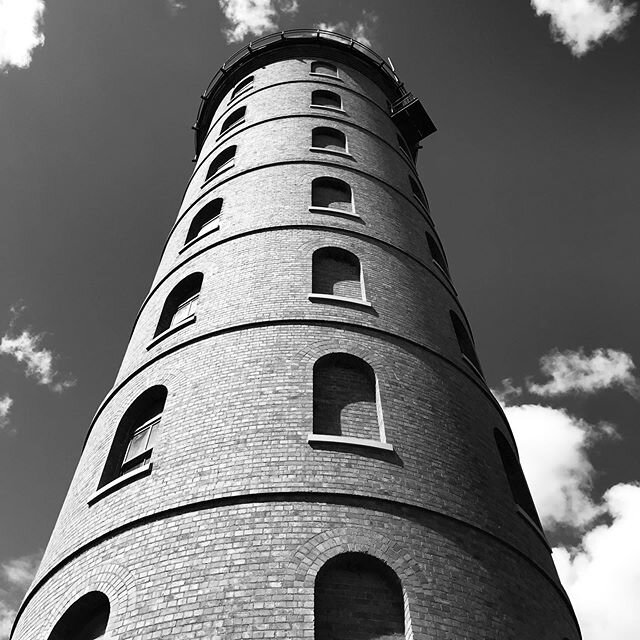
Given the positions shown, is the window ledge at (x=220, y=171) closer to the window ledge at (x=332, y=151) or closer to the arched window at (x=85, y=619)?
the window ledge at (x=332, y=151)

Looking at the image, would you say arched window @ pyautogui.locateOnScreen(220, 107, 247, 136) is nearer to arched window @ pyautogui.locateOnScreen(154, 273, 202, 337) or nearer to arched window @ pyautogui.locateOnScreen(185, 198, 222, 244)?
arched window @ pyautogui.locateOnScreen(185, 198, 222, 244)

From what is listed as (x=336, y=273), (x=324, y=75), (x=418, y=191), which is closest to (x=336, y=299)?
(x=336, y=273)

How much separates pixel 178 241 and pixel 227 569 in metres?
9.71

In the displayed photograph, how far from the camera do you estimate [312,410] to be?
8758mm

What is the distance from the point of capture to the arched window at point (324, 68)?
2133 cm

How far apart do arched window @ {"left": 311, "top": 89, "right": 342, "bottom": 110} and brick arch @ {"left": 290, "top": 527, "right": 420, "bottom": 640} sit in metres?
14.8

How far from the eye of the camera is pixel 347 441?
324 inches

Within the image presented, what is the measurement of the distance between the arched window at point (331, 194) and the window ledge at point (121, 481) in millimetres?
7382

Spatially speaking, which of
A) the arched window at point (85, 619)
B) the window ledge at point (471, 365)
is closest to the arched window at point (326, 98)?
the window ledge at point (471, 365)

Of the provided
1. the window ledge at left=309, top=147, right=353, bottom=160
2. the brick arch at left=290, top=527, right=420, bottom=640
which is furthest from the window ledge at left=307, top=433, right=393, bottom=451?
the window ledge at left=309, top=147, right=353, bottom=160

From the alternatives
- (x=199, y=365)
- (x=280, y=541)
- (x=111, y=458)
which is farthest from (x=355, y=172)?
(x=280, y=541)

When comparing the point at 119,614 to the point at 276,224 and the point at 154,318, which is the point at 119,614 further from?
the point at 276,224

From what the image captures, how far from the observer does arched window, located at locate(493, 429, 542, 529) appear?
10703 millimetres

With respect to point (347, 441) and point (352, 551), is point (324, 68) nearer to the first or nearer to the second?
point (347, 441)
